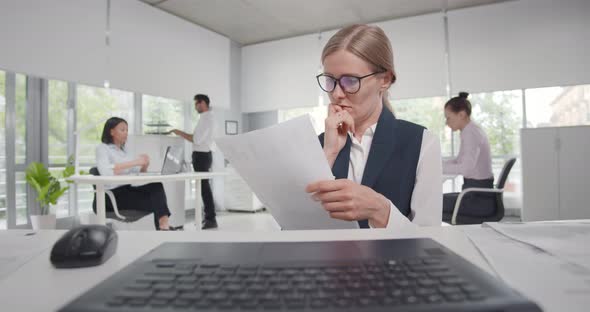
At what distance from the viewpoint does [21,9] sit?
3.62 meters

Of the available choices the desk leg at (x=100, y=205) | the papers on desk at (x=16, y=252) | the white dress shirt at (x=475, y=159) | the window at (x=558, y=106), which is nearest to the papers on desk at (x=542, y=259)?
the papers on desk at (x=16, y=252)

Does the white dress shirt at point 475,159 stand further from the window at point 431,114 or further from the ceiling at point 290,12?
the ceiling at point 290,12

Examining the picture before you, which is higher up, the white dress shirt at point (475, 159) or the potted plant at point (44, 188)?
the white dress shirt at point (475, 159)

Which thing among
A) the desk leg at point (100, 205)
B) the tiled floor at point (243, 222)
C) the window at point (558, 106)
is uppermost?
the window at point (558, 106)

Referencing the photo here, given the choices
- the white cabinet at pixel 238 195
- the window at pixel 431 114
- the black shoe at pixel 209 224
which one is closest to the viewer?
the black shoe at pixel 209 224

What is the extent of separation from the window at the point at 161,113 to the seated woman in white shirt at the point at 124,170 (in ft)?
4.82

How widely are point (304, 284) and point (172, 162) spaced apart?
11.1 ft

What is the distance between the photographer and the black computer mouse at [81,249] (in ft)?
1.77

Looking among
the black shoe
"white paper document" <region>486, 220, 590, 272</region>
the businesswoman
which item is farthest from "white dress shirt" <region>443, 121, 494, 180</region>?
the black shoe

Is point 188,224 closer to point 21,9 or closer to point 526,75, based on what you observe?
point 21,9

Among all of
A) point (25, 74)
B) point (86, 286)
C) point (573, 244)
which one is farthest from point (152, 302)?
point (25, 74)

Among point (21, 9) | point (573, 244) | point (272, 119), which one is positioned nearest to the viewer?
point (573, 244)

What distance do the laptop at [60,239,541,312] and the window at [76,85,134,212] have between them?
15.4 feet

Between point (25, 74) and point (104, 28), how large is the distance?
106cm
